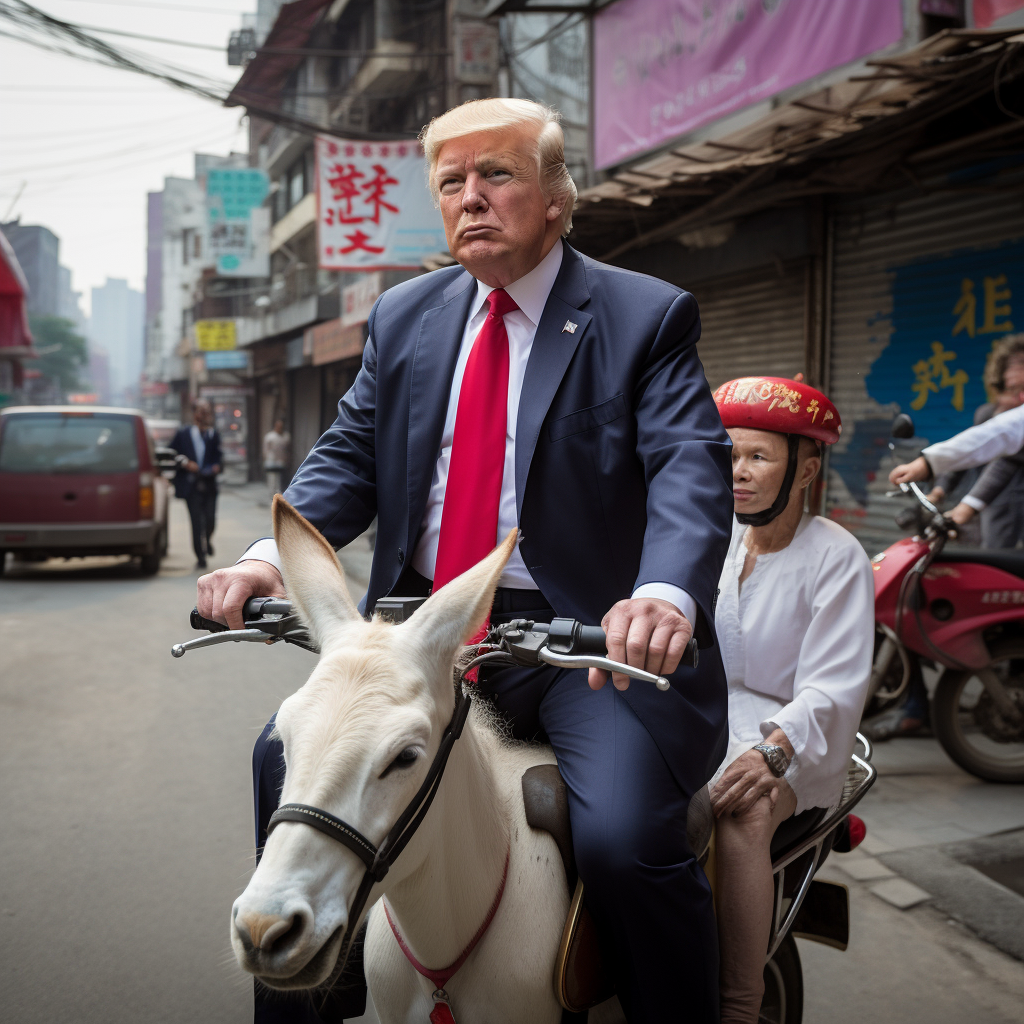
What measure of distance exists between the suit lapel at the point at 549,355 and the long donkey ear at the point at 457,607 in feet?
1.48

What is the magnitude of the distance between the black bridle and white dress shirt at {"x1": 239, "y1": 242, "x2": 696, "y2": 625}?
522mm

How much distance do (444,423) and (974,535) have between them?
5.59 m

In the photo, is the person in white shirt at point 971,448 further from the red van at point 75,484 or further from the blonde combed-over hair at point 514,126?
the red van at point 75,484

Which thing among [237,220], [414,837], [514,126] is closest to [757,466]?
[514,126]

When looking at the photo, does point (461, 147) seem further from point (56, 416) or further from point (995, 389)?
point (56, 416)

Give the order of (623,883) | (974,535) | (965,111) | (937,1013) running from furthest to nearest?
(974,535)
(965,111)
(937,1013)
(623,883)

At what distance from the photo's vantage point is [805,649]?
2.52m

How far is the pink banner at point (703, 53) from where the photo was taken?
7.57 m

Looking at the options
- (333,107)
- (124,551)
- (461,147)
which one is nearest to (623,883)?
(461,147)

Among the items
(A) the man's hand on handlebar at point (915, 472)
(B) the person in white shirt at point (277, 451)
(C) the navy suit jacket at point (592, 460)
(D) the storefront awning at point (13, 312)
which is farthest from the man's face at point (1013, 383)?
(D) the storefront awning at point (13, 312)

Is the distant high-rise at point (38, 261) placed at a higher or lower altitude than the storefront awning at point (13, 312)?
higher

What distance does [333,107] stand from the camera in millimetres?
25031

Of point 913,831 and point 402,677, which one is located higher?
point 402,677

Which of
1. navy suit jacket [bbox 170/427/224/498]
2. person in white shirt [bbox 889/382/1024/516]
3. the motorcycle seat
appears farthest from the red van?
person in white shirt [bbox 889/382/1024/516]
